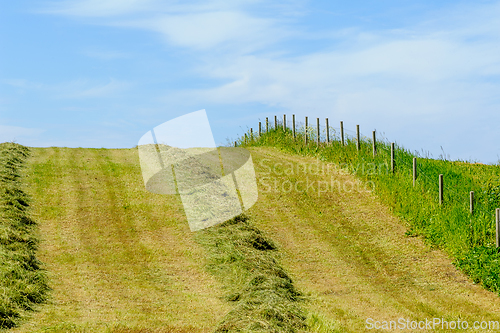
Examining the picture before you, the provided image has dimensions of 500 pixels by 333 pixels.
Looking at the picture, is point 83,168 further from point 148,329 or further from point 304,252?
point 148,329

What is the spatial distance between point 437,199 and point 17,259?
13092 mm

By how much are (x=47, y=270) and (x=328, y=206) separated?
395 inches

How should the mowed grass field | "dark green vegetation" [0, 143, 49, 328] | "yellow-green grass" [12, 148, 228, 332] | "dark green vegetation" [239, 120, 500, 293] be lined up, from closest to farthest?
"yellow-green grass" [12, 148, 228, 332] → "dark green vegetation" [0, 143, 49, 328] → the mowed grass field → "dark green vegetation" [239, 120, 500, 293]

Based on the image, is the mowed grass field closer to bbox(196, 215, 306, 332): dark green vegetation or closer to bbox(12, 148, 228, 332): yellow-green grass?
bbox(12, 148, 228, 332): yellow-green grass

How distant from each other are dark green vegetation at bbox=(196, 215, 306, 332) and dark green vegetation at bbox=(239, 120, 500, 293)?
5253 millimetres

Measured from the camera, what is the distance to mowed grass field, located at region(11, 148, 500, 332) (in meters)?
9.80

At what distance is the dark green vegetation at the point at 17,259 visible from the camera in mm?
9422

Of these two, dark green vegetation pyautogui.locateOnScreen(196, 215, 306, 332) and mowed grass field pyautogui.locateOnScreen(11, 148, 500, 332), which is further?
mowed grass field pyautogui.locateOnScreen(11, 148, 500, 332)

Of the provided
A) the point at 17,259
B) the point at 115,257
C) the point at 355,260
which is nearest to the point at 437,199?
the point at 355,260

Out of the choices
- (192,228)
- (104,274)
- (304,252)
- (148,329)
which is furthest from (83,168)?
(148,329)

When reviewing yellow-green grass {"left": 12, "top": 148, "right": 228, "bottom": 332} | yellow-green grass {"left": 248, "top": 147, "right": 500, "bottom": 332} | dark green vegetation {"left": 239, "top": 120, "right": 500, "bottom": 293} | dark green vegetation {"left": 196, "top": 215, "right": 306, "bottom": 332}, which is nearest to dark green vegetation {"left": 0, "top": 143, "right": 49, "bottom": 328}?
yellow-green grass {"left": 12, "top": 148, "right": 228, "bottom": 332}

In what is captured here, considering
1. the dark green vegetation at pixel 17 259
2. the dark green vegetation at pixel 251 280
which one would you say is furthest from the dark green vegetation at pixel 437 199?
the dark green vegetation at pixel 17 259

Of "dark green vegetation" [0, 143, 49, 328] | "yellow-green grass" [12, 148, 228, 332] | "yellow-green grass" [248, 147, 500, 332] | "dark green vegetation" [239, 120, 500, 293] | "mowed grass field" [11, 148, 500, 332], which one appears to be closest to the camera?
"yellow-green grass" [12, 148, 228, 332]

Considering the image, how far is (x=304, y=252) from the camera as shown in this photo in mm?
13750
